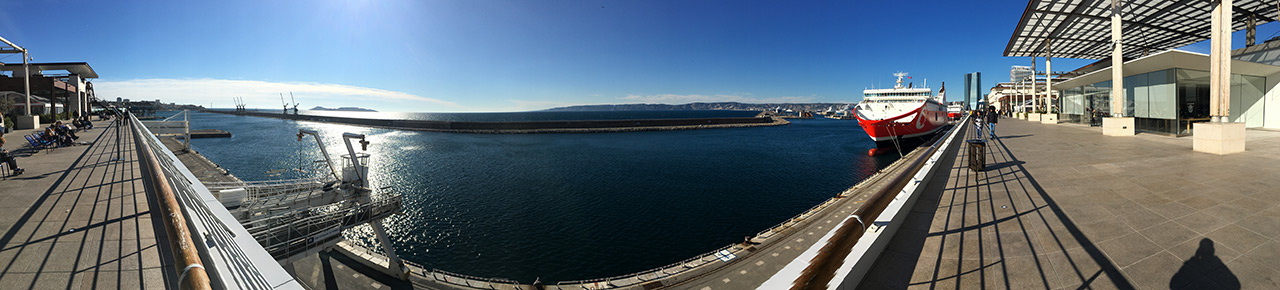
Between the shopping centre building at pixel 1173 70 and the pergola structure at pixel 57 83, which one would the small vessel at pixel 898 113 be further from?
the pergola structure at pixel 57 83

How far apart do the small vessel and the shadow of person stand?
101ft

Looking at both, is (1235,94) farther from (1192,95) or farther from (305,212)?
(305,212)

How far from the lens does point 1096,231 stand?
187 inches

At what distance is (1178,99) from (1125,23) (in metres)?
13.7

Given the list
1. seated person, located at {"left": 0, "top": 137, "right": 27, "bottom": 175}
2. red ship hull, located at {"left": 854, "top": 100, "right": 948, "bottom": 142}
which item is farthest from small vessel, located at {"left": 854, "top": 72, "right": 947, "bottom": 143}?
seated person, located at {"left": 0, "top": 137, "right": 27, "bottom": 175}

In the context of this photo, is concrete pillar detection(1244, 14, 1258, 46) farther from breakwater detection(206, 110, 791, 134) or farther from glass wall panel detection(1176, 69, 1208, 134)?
breakwater detection(206, 110, 791, 134)

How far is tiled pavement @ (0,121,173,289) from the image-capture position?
174 inches

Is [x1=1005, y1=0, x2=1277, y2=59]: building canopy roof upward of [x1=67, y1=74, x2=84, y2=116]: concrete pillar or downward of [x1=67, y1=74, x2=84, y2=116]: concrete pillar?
upward

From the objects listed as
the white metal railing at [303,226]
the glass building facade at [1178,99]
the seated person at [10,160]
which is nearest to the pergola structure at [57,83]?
the seated person at [10,160]

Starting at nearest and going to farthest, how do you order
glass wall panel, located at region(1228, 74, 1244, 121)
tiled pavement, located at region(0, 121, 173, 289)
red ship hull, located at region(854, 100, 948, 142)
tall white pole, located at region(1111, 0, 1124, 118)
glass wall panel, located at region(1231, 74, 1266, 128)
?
tiled pavement, located at region(0, 121, 173, 289)
tall white pole, located at region(1111, 0, 1124, 118)
glass wall panel, located at region(1231, 74, 1266, 128)
glass wall panel, located at region(1228, 74, 1244, 121)
red ship hull, located at region(854, 100, 948, 142)

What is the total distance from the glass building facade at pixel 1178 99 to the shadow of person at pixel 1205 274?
755 inches

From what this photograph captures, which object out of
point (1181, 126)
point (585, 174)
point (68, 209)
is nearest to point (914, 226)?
point (68, 209)

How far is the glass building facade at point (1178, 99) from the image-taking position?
1645 centimetres

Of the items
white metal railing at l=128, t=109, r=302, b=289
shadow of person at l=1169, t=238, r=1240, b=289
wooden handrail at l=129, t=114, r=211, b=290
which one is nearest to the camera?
wooden handrail at l=129, t=114, r=211, b=290
